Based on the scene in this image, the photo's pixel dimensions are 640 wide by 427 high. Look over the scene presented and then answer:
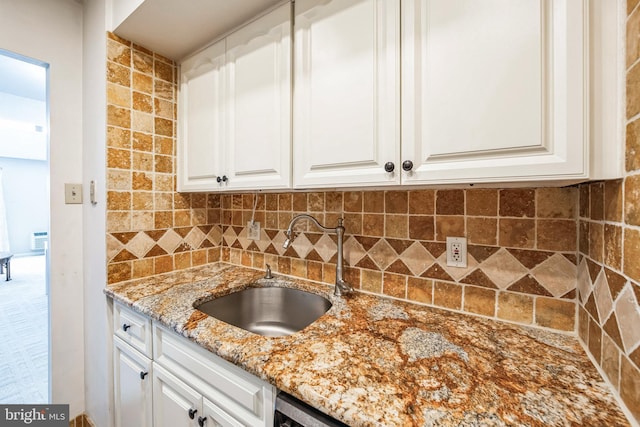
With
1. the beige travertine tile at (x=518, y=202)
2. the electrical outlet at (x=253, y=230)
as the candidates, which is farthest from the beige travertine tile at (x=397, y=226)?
the electrical outlet at (x=253, y=230)

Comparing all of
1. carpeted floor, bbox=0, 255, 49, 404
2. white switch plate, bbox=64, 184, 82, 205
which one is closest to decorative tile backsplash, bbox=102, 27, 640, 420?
white switch plate, bbox=64, 184, 82, 205

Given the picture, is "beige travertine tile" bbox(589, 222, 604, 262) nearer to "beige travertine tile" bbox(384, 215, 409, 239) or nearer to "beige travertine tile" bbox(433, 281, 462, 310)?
"beige travertine tile" bbox(433, 281, 462, 310)

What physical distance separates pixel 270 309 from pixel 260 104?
101 cm

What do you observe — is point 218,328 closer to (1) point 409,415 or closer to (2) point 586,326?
(1) point 409,415

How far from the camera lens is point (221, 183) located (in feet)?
4.26

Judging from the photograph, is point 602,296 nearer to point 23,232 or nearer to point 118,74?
point 118,74

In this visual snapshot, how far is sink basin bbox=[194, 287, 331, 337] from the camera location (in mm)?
1262

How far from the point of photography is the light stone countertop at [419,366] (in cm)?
52

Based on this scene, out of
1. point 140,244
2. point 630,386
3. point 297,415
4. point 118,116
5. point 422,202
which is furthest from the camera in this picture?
point 140,244

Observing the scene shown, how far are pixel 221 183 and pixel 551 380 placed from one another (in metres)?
1.36

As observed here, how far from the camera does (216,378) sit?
32.4 inches

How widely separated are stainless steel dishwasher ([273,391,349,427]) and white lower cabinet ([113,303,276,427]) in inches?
1.4

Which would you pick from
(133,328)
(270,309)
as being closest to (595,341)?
(270,309)

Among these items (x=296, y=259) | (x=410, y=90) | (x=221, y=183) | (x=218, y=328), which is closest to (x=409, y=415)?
(x=218, y=328)
